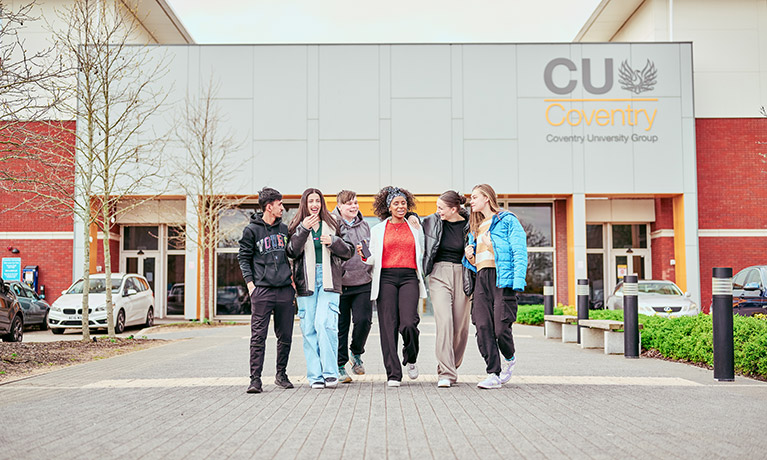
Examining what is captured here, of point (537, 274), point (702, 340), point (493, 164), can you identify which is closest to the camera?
point (702, 340)

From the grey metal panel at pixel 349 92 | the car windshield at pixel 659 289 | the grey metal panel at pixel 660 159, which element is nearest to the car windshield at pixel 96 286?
the grey metal panel at pixel 349 92

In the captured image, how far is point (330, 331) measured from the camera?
26.1 feet

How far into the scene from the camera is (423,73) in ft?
92.9

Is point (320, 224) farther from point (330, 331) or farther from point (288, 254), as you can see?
point (330, 331)

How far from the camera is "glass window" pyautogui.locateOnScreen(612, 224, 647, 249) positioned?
31047 millimetres

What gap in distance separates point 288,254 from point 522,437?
11.3ft

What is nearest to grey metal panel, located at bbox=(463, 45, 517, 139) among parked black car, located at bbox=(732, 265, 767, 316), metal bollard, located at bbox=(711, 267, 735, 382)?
parked black car, located at bbox=(732, 265, 767, 316)

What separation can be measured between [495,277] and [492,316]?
0.39 m

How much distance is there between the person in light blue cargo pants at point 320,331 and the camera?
7918mm

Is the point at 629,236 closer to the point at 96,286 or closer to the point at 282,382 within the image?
the point at 96,286

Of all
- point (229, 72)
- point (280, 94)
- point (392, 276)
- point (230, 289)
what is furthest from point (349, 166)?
point (392, 276)

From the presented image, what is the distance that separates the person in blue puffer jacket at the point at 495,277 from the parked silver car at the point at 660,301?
489 inches

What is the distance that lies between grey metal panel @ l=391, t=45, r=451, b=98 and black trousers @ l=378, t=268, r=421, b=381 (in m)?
20.9

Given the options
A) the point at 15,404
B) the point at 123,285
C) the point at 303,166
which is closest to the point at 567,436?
the point at 15,404
